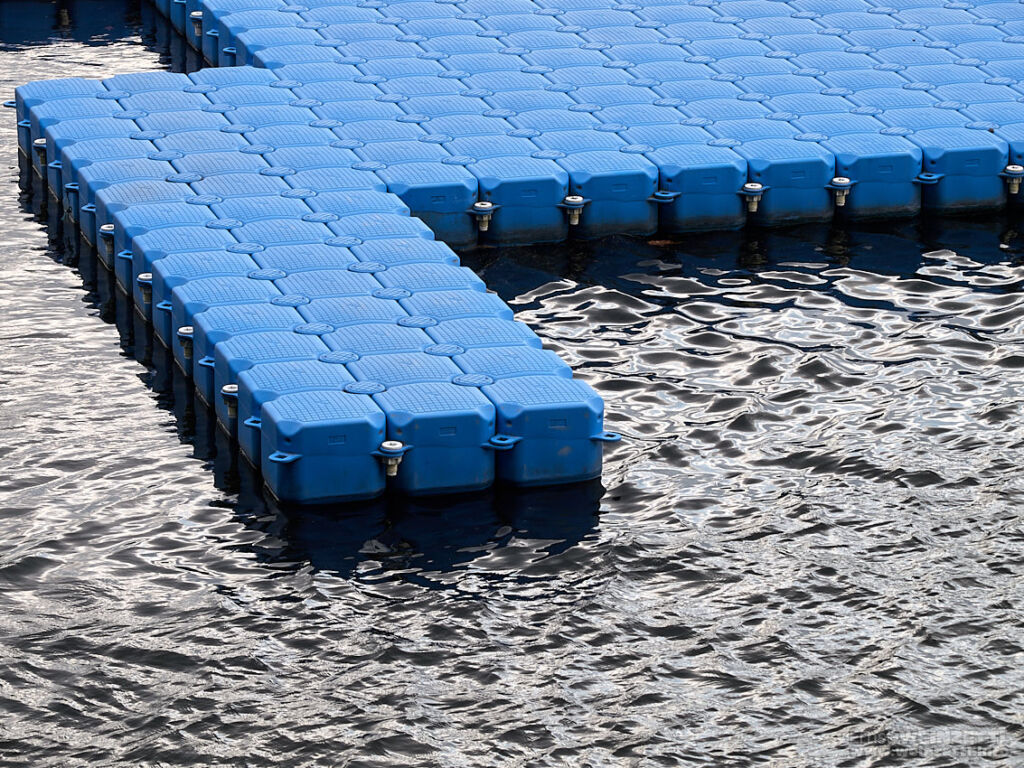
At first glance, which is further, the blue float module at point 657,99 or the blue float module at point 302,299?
the blue float module at point 657,99

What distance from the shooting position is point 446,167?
20.5m

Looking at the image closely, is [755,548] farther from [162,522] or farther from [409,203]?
[409,203]

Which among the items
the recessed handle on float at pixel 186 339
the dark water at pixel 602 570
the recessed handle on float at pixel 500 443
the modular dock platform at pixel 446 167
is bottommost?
the dark water at pixel 602 570

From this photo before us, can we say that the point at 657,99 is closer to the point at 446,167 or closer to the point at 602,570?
the point at 446,167

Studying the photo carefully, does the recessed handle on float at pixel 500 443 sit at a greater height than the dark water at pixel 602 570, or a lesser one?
greater

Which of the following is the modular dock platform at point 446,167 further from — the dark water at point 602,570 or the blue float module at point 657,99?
the dark water at point 602,570

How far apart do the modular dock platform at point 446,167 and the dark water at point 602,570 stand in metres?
0.78

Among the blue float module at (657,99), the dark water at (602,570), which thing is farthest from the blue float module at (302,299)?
the blue float module at (657,99)

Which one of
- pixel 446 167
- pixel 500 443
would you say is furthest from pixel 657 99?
pixel 500 443

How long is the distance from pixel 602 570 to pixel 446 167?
7.82 m

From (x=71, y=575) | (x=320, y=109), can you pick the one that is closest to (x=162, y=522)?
(x=71, y=575)

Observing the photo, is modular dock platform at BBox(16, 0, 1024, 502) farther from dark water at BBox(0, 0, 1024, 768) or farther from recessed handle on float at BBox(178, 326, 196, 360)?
dark water at BBox(0, 0, 1024, 768)

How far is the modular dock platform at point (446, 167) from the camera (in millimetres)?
15164

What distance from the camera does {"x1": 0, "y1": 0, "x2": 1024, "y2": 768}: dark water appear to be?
Answer: 12023mm
